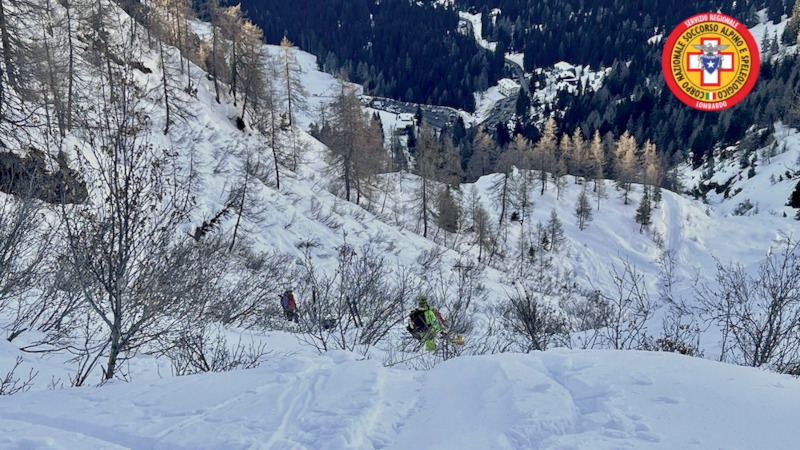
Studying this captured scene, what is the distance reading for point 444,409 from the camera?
13.7ft

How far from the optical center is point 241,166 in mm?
29000

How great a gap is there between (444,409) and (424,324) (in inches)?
225

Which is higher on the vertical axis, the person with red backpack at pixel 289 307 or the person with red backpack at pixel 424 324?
the person with red backpack at pixel 424 324

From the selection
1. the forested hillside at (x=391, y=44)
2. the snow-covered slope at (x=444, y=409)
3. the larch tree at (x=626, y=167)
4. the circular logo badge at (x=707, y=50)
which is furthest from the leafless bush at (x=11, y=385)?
the forested hillside at (x=391, y=44)

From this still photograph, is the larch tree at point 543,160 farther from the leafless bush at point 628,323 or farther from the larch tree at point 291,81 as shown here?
the leafless bush at point 628,323

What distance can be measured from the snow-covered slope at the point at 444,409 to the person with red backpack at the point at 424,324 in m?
4.53

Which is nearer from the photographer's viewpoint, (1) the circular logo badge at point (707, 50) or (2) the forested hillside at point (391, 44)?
(1) the circular logo badge at point (707, 50)

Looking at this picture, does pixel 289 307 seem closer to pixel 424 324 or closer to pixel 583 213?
pixel 424 324

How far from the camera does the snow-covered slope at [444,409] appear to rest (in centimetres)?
348

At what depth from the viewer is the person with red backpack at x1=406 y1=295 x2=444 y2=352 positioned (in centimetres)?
952

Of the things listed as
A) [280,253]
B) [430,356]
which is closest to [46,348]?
[430,356]

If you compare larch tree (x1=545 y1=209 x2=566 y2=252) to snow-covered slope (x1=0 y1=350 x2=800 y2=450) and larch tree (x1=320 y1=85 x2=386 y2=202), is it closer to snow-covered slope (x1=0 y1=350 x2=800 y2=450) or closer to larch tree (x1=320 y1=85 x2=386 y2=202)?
larch tree (x1=320 y1=85 x2=386 y2=202)

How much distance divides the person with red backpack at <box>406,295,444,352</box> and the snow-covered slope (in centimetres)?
453

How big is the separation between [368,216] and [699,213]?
146 feet
